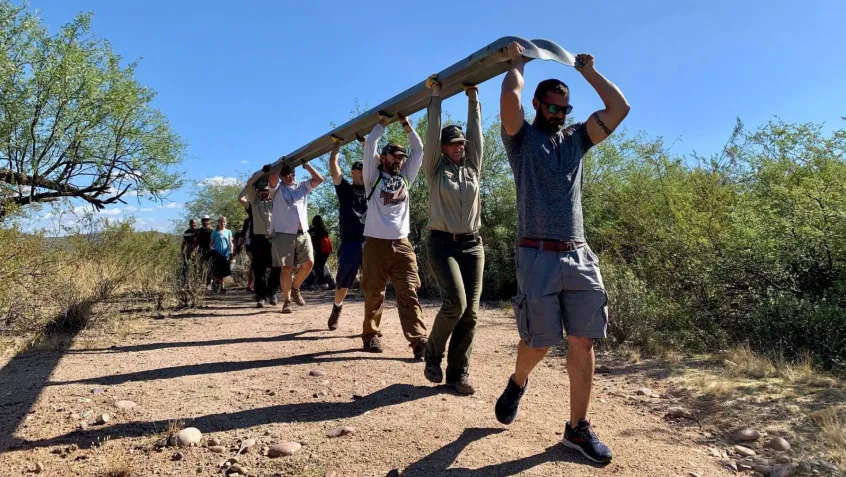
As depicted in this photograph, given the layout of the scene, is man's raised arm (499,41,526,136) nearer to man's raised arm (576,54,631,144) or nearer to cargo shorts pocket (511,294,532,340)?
man's raised arm (576,54,631,144)

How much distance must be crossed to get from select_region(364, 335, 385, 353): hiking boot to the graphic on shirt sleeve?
1402 mm

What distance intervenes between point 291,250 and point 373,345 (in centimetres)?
271

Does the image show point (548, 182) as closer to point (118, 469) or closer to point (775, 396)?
point (775, 396)

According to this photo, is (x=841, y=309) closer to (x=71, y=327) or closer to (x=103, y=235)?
(x=71, y=327)

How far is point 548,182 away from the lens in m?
2.87

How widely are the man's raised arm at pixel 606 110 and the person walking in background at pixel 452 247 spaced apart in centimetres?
118

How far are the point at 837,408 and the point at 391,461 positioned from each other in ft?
9.17

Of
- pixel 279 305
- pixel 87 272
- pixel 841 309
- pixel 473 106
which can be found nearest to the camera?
pixel 473 106

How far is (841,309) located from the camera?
4609 mm

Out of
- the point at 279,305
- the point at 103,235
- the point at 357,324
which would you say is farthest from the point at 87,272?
the point at 103,235

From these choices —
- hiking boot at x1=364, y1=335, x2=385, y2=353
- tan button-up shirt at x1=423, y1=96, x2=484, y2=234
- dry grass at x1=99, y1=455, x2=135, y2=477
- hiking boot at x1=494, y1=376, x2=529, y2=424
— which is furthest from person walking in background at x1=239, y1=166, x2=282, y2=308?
hiking boot at x1=494, y1=376, x2=529, y2=424

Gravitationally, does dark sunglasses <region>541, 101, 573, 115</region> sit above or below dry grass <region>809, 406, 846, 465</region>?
above

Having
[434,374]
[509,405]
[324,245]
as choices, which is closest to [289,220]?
[324,245]

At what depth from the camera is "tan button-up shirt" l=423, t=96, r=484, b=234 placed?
152 inches
